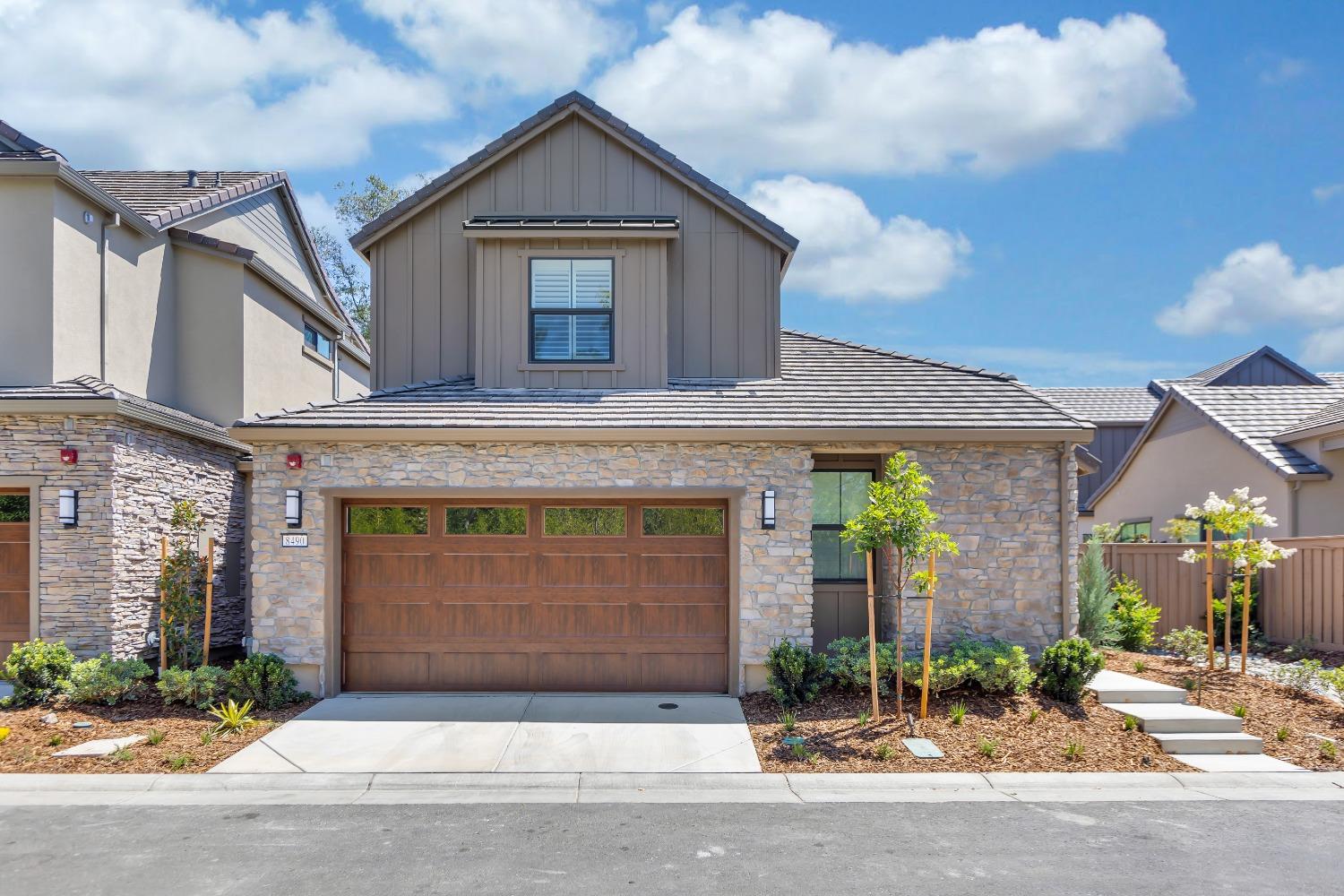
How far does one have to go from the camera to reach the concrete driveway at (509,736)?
766cm

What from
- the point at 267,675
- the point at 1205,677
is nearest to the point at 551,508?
the point at 267,675

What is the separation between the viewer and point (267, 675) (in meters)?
9.27

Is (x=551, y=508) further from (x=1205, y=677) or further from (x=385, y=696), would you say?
(x=1205, y=677)

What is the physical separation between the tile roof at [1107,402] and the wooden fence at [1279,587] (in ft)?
36.0

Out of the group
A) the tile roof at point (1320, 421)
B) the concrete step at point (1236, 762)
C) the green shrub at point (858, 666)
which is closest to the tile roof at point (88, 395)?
the green shrub at point (858, 666)

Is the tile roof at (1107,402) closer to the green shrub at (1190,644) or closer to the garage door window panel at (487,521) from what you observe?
the green shrub at (1190,644)

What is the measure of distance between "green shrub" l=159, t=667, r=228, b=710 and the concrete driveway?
41.4 inches

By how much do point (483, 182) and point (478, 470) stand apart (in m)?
4.59

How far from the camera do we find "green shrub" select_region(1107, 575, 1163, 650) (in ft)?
41.6

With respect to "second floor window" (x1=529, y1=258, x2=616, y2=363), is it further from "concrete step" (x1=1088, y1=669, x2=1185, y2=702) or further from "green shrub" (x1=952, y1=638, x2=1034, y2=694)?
"concrete step" (x1=1088, y1=669, x2=1185, y2=702)

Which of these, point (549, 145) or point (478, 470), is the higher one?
point (549, 145)

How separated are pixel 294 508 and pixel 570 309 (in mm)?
4295

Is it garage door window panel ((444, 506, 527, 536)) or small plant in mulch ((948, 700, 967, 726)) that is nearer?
small plant in mulch ((948, 700, 967, 726))

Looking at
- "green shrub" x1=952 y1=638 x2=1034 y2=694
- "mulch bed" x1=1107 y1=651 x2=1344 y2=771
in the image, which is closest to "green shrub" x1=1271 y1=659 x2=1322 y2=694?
"mulch bed" x1=1107 y1=651 x2=1344 y2=771
